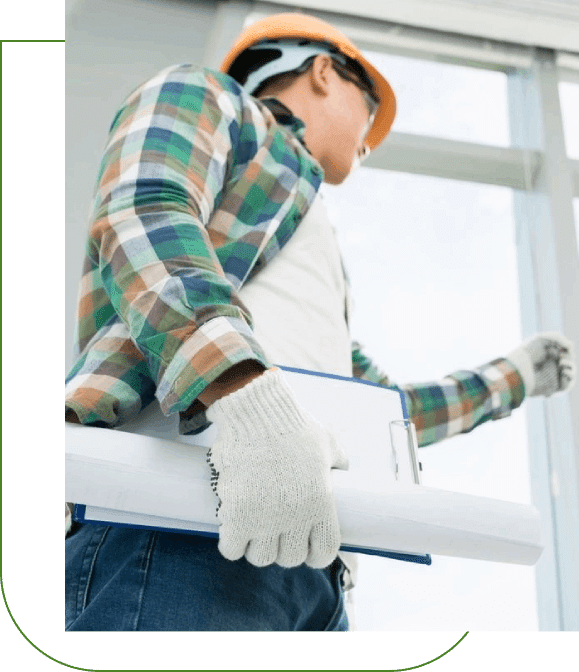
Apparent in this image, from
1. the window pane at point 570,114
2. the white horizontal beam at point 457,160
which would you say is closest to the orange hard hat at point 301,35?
the white horizontal beam at point 457,160

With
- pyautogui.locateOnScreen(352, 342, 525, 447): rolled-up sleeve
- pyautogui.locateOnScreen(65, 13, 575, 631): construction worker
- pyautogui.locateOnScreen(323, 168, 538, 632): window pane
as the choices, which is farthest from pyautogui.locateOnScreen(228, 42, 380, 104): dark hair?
pyautogui.locateOnScreen(323, 168, 538, 632): window pane

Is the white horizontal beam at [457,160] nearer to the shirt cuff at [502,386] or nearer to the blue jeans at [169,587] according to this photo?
the shirt cuff at [502,386]

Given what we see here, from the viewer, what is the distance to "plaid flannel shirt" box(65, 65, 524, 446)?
61cm

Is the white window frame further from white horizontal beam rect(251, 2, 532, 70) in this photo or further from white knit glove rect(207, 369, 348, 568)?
white knit glove rect(207, 369, 348, 568)

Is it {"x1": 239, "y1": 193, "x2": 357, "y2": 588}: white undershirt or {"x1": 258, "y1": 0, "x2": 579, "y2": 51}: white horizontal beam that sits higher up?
{"x1": 258, "y1": 0, "x2": 579, "y2": 51}: white horizontal beam

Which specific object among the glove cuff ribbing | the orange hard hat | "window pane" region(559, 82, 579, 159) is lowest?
the glove cuff ribbing

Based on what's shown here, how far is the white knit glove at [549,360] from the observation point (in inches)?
52.3

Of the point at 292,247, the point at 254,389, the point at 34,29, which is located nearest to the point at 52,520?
the point at 254,389

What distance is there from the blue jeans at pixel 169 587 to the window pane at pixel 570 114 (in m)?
1.53

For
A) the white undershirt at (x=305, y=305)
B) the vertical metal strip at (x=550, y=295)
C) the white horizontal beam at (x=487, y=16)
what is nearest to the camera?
the white undershirt at (x=305, y=305)

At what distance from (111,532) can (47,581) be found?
8.2 inches

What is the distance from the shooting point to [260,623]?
653 millimetres

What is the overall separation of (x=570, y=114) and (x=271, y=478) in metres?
1.73

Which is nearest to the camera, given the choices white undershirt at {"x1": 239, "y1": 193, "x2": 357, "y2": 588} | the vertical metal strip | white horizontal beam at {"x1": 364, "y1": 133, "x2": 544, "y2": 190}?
white undershirt at {"x1": 239, "y1": 193, "x2": 357, "y2": 588}
